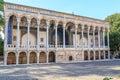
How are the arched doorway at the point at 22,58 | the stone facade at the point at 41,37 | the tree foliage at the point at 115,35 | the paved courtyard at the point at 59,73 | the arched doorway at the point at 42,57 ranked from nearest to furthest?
the paved courtyard at the point at 59,73, the stone facade at the point at 41,37, the arched doorway at the point at 22,58, the arched doorway at the point at 42,57, the tree foliage at the point at 115,35

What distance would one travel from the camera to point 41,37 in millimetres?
35844

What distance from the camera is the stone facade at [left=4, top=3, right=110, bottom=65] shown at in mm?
28331

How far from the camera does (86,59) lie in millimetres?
38281

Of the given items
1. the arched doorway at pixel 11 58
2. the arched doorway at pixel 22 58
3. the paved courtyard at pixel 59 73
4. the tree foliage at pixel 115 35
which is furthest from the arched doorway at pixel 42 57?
the tree foliage at pixel 115 35

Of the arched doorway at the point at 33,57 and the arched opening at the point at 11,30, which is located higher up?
the arched opening at the point at 11,30

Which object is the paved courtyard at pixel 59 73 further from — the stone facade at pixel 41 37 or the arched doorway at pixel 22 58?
the arched doorway at pixel 22 58

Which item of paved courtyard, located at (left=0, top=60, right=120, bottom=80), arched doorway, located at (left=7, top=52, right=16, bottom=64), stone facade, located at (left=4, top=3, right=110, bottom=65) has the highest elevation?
stone facade, located at (left=4, top=3, right=110, bottom=65)

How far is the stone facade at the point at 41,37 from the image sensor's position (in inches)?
1115

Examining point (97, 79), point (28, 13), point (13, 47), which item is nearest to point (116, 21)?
point (28, 13)

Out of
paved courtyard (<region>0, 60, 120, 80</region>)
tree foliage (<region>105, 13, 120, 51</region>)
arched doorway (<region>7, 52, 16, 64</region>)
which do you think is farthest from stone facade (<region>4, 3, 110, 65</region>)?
paved courtyard (<region>0, 60, 120, 80</region>)

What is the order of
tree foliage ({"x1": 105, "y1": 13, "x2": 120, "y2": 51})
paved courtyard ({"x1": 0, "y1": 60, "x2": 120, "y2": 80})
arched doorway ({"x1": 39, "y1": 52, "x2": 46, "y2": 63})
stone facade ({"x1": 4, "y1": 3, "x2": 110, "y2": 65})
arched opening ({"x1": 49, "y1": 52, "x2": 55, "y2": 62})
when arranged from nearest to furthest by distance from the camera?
paved courtyard ({"x1": 0, "y1": 60, "x2": 120, "y2": 80}) < stone facade ({"x1": 4, "y1": 3, "x2": 110, "y2": 65}) < arched doorway ({"x1": 39, "y1": 52, "x2": 46, "y2": 63}) < arched opening ({"x1": 49, "y1": 52, "x2": 55, "y2": 62}) < tree foliage ({"x1": 105, "y1": 13, "x2": 120, "y2": 51})

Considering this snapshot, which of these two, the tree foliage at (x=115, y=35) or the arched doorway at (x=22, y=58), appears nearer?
the arched doorway at (x=22, y=58)

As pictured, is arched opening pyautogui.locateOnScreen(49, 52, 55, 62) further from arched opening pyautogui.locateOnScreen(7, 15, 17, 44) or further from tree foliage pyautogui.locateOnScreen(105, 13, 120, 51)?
tree foliage pyautogui.locateOnScreen(105, 13, 120, 51)

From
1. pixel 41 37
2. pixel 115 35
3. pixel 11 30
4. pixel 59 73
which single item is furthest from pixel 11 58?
pixel 115 35
